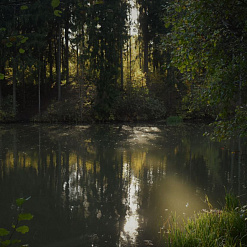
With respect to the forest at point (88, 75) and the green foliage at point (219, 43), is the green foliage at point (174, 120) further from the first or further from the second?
the green foliage at point (219, 43)

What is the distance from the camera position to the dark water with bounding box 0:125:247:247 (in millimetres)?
5086

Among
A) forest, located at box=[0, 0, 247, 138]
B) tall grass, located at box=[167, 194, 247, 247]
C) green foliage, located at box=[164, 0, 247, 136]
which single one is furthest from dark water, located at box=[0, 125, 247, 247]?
forest, located at box=[0, 0, 247, 138]

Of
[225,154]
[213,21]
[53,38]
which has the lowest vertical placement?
[225,154]

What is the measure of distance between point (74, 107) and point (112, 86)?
12.9ft

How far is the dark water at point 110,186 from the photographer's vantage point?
509 cm

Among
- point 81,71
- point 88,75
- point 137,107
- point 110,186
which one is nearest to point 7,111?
point 81,71

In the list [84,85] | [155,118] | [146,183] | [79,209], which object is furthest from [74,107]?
[79,209]

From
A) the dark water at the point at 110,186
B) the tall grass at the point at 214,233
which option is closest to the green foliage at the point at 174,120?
the dark water at the point at 110,186

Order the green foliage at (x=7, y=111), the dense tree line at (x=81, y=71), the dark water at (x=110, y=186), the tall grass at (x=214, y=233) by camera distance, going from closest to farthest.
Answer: the tall grass at (x=214, y=233), the dark water at (x=110, y=186), the green foliage at (x=7, y=111), the dense tree line at (x=81, y=71)

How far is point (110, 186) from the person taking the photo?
7.84m

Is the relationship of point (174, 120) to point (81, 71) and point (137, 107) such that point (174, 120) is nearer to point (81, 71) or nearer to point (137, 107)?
point (137, 107)

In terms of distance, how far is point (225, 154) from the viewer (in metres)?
12.3

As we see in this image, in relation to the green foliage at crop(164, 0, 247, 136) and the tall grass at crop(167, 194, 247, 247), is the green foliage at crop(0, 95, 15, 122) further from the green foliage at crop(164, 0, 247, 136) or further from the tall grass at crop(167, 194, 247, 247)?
the tall grass at crop(167, 194, 247, 247)

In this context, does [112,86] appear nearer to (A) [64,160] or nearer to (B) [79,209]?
(A) [64,160]
